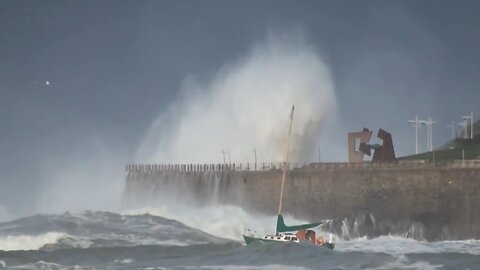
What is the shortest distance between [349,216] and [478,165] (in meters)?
8.39

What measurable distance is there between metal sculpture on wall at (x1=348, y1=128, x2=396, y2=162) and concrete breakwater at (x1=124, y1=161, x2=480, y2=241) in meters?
5.54

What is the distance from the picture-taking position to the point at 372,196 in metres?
72.2

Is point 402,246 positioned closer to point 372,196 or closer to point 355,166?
point 372,196

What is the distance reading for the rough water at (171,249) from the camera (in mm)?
48219

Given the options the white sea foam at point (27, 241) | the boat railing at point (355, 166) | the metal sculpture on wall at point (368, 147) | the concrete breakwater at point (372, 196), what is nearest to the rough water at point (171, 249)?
the white sea foam at point (27, 241)

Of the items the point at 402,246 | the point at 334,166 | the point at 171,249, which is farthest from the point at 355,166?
the point at 171,249

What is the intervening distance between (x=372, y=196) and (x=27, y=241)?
79.0 feet

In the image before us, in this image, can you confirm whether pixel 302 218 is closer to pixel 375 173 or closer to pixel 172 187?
pixel 375 173

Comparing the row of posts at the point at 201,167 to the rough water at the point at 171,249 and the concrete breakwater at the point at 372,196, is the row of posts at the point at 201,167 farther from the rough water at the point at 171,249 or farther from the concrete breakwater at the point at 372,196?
the rough water at the point at 171,249

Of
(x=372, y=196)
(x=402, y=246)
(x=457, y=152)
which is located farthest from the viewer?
(x=457, y=152)

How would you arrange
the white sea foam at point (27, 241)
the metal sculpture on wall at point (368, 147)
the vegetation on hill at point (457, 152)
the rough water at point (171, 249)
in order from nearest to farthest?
the rough water at point (171, 249), the white sea foam at point (27, 241), the metal sculpture on wall at point (368, 147), the vegetation on hill at point (457, 152)

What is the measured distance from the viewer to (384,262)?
157 ft

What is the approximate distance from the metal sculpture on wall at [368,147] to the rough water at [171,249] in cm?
1240

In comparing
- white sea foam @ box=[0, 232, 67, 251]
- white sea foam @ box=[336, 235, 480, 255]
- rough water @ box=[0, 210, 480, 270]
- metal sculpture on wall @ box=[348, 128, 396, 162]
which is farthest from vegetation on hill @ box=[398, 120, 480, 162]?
white sea foam @ box=[0, 232, 67, 251]
